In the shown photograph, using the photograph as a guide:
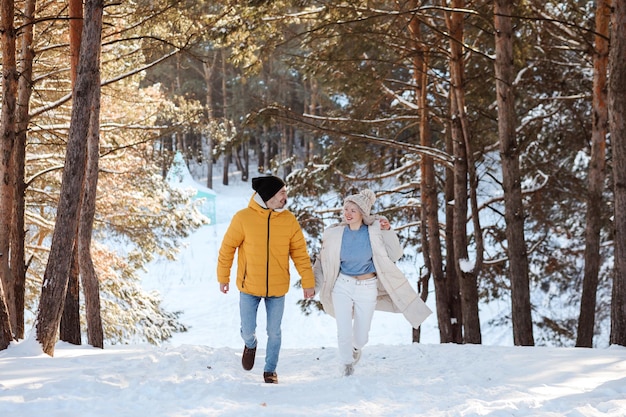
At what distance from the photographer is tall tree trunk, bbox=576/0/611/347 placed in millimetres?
11211

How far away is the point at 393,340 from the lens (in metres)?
22.7

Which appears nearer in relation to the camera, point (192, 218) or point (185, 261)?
point (192, 218)

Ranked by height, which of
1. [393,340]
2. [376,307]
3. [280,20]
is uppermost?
[280,20]

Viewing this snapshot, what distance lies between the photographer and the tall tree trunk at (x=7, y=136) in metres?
8.92

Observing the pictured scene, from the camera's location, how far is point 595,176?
11.4 m

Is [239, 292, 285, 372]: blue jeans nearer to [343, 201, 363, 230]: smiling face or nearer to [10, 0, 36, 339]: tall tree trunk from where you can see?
[343, 201, 363, 230]: smiling face

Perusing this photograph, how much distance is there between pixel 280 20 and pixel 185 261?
19439 mm

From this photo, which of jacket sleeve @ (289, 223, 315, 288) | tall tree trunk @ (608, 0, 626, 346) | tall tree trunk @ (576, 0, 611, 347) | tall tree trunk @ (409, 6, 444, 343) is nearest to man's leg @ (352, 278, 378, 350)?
jacket sleeve @ (289, 223, 315, 288)

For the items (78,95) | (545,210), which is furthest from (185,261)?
(78,95)

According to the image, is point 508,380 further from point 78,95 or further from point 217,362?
point 78,95

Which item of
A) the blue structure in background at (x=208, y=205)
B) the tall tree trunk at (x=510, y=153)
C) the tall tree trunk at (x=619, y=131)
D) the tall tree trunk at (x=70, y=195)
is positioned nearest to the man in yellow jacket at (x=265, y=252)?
the tall tree trunk at (x=70, y=195)

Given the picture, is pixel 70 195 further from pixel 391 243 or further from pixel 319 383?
pixel 391 243

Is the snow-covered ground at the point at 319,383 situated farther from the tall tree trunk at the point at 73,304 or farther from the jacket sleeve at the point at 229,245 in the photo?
the jacket sleeve at the point at 229,245

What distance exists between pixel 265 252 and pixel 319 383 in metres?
1.22
